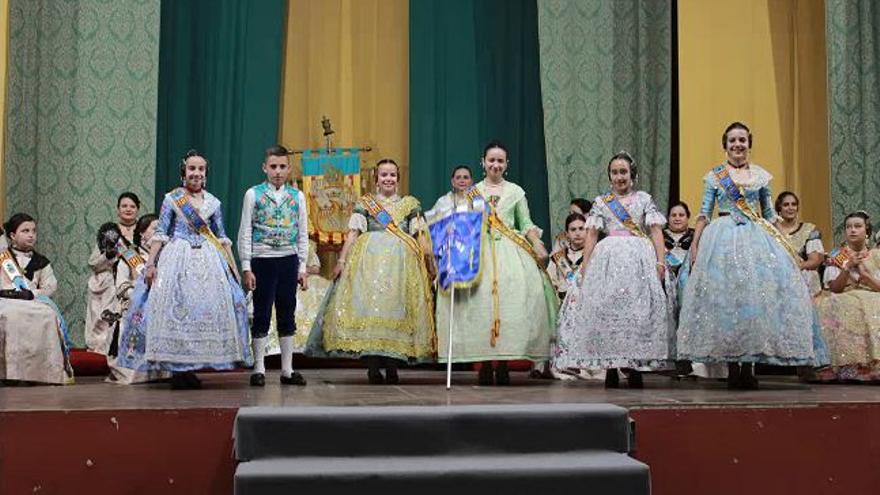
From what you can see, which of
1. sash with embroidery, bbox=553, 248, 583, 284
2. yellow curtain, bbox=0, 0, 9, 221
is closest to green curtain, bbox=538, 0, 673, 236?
sash with embroidery, bbox=553, 248, 583, 284

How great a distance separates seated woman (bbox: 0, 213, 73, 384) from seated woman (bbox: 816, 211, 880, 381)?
4.51 meters

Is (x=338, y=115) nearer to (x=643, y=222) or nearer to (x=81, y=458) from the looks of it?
(x=643, y=222)

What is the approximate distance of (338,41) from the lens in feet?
31.9

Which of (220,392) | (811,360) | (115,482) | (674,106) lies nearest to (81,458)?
(115,482)

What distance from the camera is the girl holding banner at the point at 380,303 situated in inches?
249

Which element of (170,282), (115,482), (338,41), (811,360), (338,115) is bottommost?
(115,482)

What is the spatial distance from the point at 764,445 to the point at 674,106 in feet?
19.1

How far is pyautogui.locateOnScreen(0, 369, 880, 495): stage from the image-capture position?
4.21m

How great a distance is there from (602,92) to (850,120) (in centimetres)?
201

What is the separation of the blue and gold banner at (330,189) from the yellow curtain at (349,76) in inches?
12.9

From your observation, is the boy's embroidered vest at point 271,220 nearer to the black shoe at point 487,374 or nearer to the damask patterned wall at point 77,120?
the black shoe at point 487,374

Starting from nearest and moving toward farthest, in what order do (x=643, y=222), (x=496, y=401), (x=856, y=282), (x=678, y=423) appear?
1. (x=678, y=423)
2. (x=496, y=401)
3. (x=643, y=222)
4. (x=856, y=282)

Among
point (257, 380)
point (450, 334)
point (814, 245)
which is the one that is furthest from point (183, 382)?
point (814, 245)

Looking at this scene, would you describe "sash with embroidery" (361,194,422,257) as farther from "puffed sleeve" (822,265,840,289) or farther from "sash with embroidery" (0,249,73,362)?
"puffed sleeve" (822,265,840,289)
